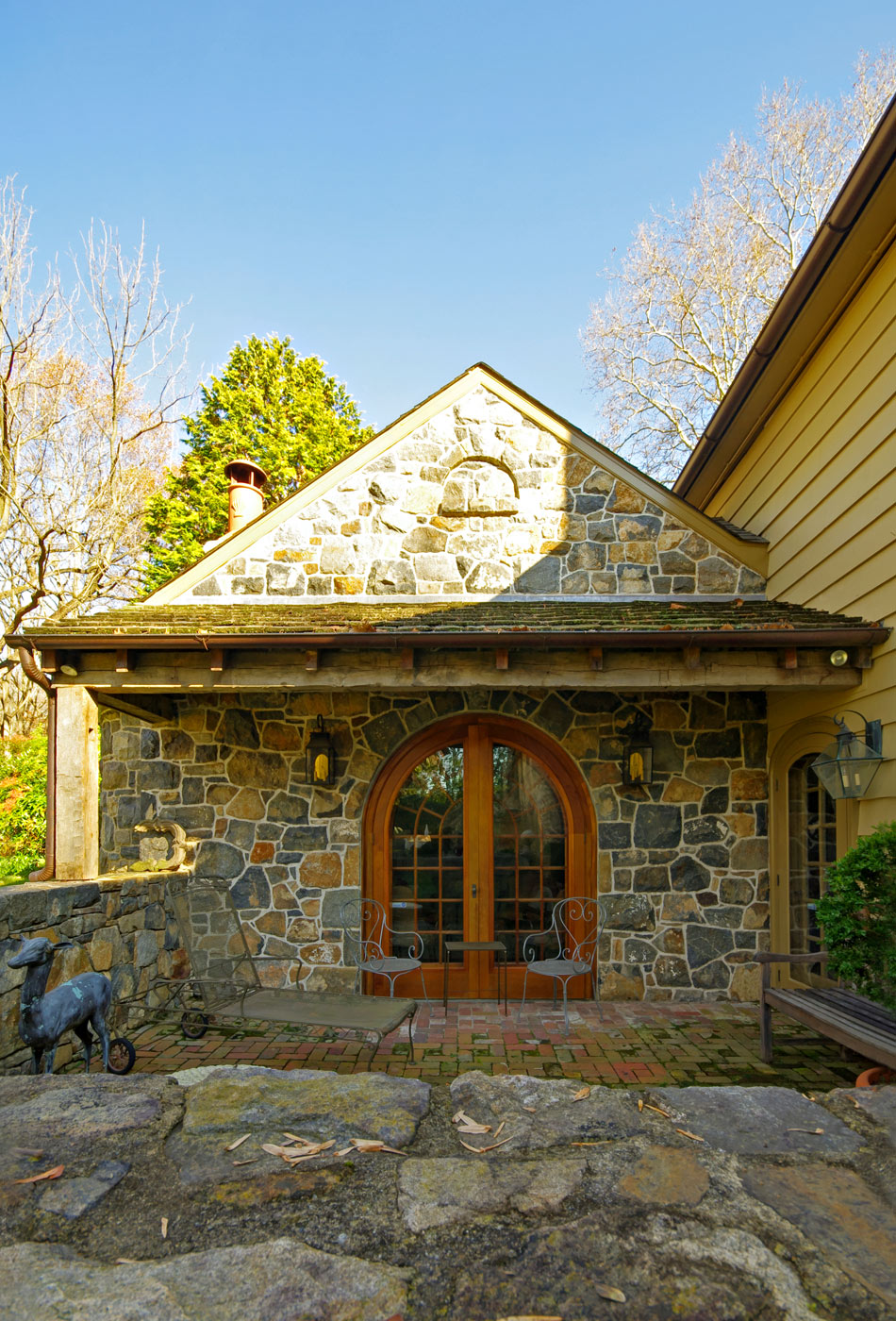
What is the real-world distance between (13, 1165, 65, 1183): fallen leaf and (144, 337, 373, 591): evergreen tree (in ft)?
51.0

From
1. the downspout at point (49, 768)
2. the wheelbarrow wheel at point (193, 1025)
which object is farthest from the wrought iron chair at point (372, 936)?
the downspout at point (49, 768)

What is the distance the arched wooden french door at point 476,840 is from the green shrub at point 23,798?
22.3ft

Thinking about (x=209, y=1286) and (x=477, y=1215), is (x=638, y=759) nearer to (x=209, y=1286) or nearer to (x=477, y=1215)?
(x=477, y=1215)

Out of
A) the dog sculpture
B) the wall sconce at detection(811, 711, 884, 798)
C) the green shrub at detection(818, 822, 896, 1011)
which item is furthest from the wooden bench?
the dog sculpture

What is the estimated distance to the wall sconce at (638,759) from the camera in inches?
245

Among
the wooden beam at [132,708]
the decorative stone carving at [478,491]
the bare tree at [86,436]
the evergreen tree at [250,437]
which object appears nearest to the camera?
the wooden beam at [132,708]

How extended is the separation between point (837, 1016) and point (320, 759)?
13.1 feet

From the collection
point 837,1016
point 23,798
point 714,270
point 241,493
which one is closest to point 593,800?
point 837,1016

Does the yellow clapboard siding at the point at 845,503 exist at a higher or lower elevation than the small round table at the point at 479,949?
higher

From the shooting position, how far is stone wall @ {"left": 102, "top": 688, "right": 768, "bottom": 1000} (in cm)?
625

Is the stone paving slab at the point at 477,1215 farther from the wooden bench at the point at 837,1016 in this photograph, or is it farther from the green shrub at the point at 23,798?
the green shrub at the point at 23,798

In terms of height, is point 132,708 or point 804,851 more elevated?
point 132,708

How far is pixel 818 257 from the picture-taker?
16.6 ft

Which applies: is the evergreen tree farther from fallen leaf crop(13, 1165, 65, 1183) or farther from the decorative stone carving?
fallen leaf crop(13, 1165, 65, 1183)
